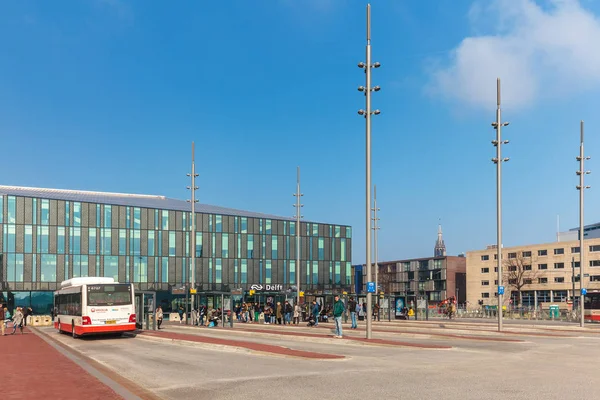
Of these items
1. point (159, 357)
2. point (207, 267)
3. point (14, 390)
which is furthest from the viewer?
point (207, 267)

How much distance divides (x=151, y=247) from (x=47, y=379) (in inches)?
2808

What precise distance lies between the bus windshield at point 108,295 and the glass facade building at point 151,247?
4285 centimetres

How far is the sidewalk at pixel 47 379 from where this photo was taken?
12.2 m

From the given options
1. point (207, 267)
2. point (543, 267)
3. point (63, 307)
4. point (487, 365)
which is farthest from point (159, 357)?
point (543, 267)

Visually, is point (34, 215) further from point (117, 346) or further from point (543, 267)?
point (543, 267)

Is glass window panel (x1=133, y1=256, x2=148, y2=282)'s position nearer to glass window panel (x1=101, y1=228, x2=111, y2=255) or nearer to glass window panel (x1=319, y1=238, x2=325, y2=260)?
glass window panel (x1=101, y1=228, x2=111, y2=255)

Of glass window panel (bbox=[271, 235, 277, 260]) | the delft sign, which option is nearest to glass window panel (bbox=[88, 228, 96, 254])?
the delft sign

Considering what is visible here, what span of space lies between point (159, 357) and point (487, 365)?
30.9 feet

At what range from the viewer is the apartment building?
107562 mm

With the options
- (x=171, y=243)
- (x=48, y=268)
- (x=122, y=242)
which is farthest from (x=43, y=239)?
(x=171, y=243)

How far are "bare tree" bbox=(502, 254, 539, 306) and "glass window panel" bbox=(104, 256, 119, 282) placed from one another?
2280 inches

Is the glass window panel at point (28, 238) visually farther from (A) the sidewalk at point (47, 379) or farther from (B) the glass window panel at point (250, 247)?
(A) the sidewalk at point (47, 379)

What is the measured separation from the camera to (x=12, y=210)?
7656cm

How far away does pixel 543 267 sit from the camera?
116 metres
